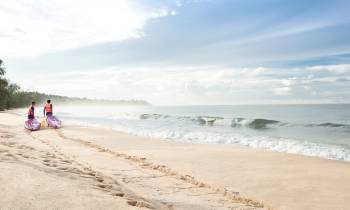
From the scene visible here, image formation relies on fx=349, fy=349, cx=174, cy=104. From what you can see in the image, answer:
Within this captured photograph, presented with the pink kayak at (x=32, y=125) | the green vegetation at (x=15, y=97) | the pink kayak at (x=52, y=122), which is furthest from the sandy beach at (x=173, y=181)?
the green vegetation at (x=15, y=97)

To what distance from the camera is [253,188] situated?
24.5 ft

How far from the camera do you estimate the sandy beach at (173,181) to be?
447 centimetres

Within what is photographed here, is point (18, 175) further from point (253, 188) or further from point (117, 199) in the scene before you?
point (253, 188)

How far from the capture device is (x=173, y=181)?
7.87m

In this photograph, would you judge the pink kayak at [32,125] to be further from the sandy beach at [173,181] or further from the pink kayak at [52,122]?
the sandy beach at [173,181]

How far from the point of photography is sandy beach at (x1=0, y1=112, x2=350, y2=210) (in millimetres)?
4473

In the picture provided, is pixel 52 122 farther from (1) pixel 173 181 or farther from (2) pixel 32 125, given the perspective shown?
(1) pixel 173 181

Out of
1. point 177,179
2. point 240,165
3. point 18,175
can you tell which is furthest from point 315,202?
point 18,175

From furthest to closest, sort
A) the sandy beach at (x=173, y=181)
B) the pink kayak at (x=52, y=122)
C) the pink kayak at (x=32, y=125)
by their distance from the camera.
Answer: the pink kayak at (x=52, y=122) → the pink kayak at (x=32, y=125) → the sandy beach at (x=173, y=181)

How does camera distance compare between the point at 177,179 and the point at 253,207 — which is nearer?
the point at 253,207

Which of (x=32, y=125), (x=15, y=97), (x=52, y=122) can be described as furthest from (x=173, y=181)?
(x=15, y=97)

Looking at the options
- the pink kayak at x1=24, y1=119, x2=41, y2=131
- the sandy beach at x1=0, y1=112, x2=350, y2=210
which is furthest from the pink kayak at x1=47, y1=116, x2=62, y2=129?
the sandy beach at x1=0, y1=112, x2=350, y2=210

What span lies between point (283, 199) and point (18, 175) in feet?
15.4

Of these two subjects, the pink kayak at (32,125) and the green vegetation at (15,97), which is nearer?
the pink kayak at (32,125)
